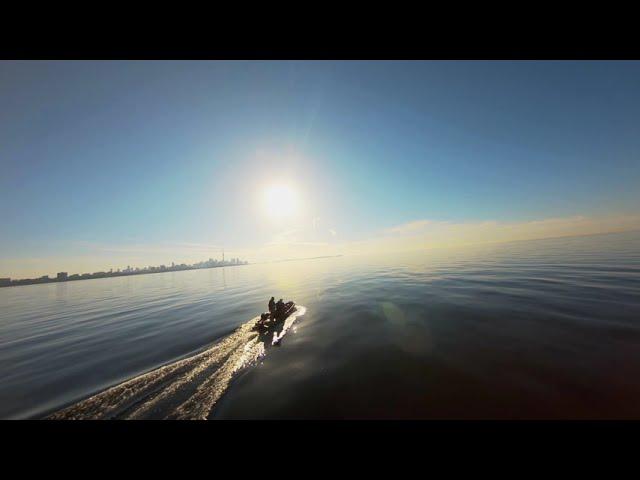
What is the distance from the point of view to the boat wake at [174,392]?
13.9ft

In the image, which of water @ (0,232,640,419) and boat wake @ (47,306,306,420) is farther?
boat wake @ (47,306,306,420)

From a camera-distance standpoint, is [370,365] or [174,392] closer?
[174,392]

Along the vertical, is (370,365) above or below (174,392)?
below

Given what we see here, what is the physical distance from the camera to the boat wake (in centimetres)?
423

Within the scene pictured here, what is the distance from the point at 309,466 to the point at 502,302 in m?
11.6

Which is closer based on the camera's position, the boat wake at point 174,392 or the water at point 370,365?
the water at point 370,365

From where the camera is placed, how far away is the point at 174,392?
4.77 meters

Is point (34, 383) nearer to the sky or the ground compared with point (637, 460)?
nearer to the ground
